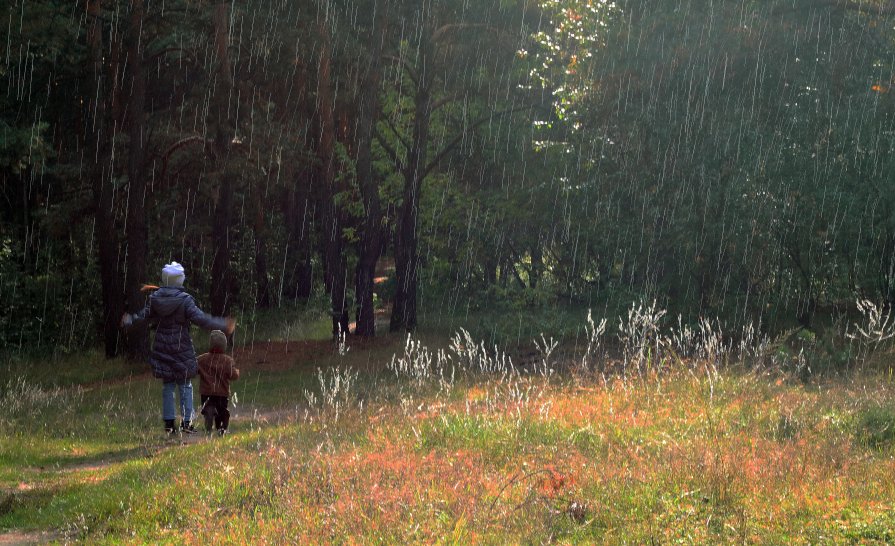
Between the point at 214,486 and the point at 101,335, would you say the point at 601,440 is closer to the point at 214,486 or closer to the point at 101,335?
the point at 214,486

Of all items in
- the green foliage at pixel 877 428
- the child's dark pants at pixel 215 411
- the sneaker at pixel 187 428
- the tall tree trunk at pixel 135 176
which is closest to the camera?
the green foliage at pixel 877 428

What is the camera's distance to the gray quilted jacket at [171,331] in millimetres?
12320

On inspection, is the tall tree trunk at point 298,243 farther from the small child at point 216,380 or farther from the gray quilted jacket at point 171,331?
the gray quilted jacket at point 171,331

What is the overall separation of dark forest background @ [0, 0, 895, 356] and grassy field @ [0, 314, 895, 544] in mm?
7996

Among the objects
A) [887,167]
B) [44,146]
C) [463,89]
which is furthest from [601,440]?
[463,89]

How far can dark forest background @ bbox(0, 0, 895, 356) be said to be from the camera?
2017 cm

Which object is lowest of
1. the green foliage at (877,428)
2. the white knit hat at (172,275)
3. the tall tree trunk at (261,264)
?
the tall tree trunk at (261,264)

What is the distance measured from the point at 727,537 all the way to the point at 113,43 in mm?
21284

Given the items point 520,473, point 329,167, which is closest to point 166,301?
point 520,473

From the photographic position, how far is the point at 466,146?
32.2 m

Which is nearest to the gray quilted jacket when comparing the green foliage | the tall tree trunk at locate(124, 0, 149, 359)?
the green foliage

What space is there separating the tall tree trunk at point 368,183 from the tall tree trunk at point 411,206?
969 millimetres

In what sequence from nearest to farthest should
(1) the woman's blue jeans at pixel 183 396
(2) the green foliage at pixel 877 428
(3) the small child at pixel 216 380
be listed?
(2) the green foliage at pixel 877 428
(1) the woman's blue jeans at pixel 183 396
(3) the small child at pixel 216 380

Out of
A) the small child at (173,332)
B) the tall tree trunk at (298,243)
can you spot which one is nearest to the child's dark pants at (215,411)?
the small child at (173,332)
